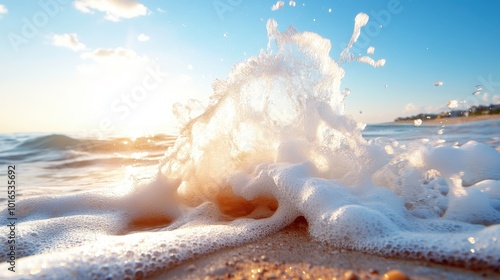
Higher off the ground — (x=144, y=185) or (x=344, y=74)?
(x=344, y=74)

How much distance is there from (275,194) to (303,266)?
3.16ft

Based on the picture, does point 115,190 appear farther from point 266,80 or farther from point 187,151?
point 266,80

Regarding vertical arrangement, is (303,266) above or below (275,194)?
below

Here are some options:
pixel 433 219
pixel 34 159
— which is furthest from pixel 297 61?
pixel 34 159

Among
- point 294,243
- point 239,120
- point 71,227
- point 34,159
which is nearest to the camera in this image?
point 294,243

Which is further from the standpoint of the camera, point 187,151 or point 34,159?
point 34,159

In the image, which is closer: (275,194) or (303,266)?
(303,266)

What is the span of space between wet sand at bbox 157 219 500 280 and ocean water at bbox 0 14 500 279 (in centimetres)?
7

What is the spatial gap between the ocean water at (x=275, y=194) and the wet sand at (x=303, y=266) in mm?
73

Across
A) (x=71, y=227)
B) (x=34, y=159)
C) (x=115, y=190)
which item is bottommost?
(x=71, y=227)

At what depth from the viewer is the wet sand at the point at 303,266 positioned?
124 cm

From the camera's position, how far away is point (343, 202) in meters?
1.98

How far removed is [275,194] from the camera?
2295 millimetres

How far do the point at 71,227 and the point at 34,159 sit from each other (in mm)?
6259
